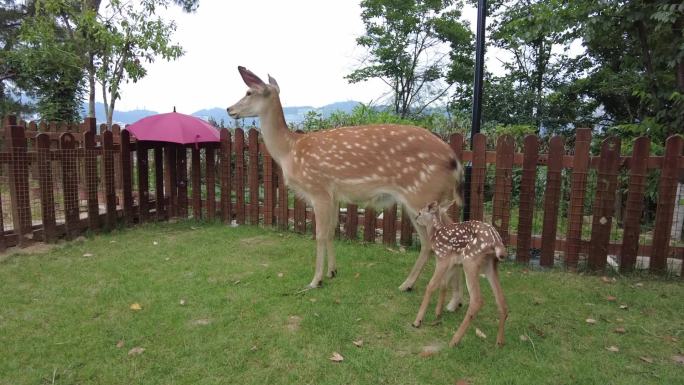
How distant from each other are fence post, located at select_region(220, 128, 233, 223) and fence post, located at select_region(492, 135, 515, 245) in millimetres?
4112

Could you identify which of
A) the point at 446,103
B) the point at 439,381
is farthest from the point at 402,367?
the point at 446,103

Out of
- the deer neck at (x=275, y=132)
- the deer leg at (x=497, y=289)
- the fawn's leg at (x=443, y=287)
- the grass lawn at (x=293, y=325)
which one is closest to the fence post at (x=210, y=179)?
the grass lawn at (x=293, y=325)

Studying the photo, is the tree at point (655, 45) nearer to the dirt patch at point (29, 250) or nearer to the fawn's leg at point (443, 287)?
the fawn's leg at point (443, 287)

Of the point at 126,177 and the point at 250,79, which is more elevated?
the point at 250,79

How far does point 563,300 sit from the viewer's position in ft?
14.7

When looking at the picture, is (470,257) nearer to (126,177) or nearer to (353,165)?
(353,165)

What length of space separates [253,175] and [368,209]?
6.65ft

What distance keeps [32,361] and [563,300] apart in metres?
4.56

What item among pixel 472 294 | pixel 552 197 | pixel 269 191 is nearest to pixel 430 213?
pixel 472 294

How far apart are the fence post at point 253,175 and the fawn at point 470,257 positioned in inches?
151

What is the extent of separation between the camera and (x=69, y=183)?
6.24 metres

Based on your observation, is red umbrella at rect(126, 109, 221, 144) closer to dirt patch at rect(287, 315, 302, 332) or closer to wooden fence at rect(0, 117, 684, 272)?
wooden fence at rect(0, 117, 684, 272)

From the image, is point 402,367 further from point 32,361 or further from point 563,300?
point 32,361

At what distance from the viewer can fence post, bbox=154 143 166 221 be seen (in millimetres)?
7477
